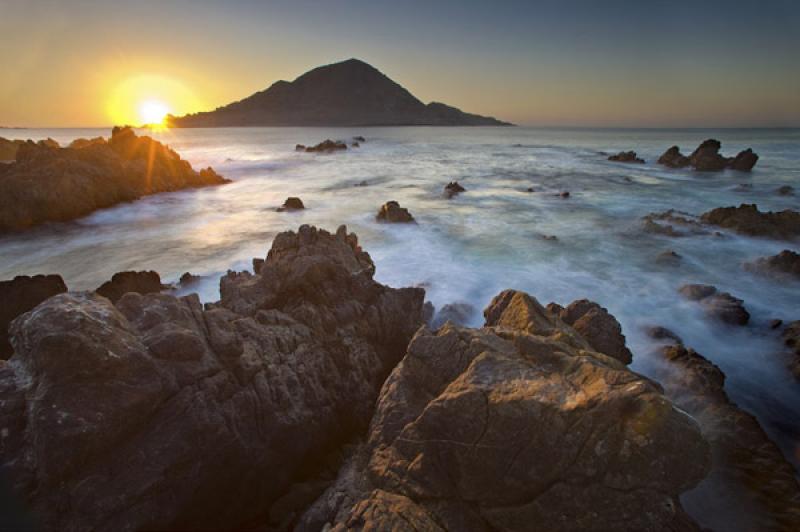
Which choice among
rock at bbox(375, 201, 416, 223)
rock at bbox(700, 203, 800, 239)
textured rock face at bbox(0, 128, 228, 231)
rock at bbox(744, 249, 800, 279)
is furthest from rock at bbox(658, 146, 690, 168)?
textured rock face at bbox(0, 128, 228, 231)

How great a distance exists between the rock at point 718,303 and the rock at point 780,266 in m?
3.19

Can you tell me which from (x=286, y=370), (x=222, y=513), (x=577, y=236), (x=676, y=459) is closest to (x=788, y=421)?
(x=676, y=459)

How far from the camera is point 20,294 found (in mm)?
7648

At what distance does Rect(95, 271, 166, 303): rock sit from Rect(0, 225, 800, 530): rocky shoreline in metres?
3.35

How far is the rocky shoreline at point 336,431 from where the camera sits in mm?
3805

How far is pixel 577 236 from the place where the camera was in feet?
62.2

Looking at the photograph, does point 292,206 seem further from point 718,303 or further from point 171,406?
point 171,406

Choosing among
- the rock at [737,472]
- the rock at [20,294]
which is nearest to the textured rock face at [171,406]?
the rock at [20,294]

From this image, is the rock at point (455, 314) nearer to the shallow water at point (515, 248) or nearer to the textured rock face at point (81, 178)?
the shallow water at point (515, 248)

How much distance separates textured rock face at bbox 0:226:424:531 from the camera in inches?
169

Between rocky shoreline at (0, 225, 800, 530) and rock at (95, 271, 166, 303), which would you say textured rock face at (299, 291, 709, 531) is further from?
Result: rock at (95, 271, 166, 303)

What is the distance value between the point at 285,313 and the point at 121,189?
24.6 meters

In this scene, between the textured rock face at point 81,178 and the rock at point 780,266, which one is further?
the textured rock face at point 81,178

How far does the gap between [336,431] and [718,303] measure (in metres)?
10.4
